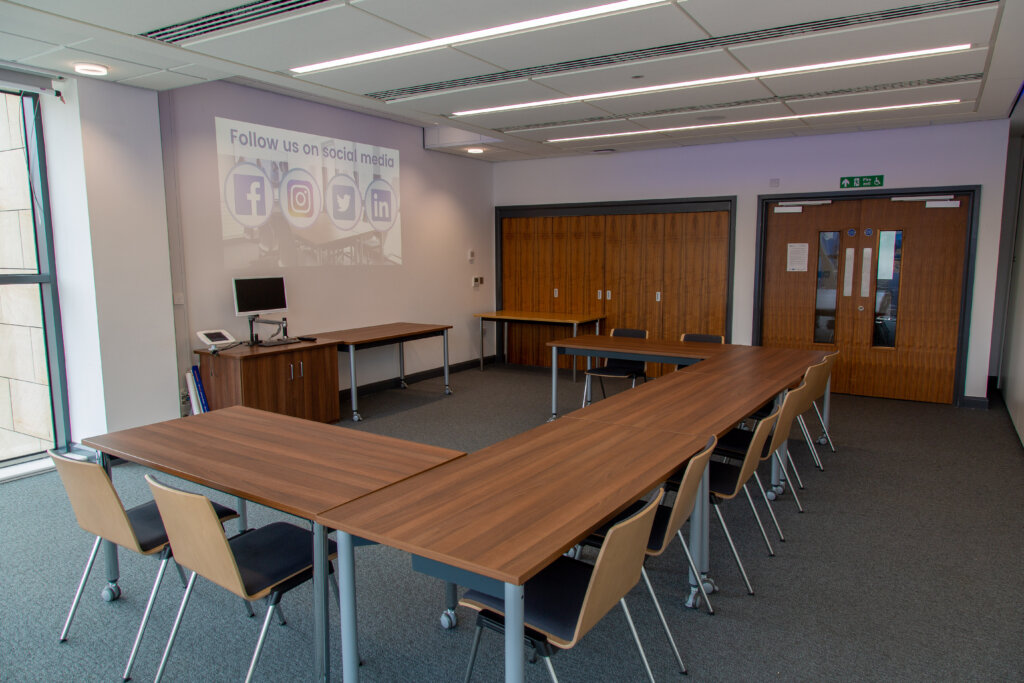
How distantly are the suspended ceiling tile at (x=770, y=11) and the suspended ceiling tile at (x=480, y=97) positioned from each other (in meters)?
1.60

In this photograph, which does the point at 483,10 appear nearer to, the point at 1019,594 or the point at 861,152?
the point at 1019,594

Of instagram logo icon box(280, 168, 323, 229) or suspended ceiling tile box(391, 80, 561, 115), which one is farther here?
instagram logo icon box(280, 168, 323, 229)

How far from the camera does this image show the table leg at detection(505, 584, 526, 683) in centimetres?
171

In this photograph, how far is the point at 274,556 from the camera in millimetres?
2402

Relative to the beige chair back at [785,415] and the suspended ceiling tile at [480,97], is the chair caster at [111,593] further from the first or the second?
the suspended ceiling tile at [480,97]

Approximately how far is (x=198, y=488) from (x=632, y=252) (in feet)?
18.5

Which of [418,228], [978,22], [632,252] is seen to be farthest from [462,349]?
[978,22]

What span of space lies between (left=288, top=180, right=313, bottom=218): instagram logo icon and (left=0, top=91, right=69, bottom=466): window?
6.30 ft

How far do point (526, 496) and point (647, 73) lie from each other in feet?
10.7

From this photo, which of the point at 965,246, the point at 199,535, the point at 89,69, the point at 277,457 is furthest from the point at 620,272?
the point at 199,535

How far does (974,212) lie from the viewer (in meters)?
6.33

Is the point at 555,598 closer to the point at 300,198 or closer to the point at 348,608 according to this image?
the point at 348,608

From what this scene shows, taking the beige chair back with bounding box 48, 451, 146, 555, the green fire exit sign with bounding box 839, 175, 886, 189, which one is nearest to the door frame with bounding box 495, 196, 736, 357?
the green fire exit sign with bounding box 839, 175, 886, 189

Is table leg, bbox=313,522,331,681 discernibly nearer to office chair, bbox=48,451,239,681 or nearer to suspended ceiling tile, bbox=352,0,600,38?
office chair, bbox=48,451,239,681
